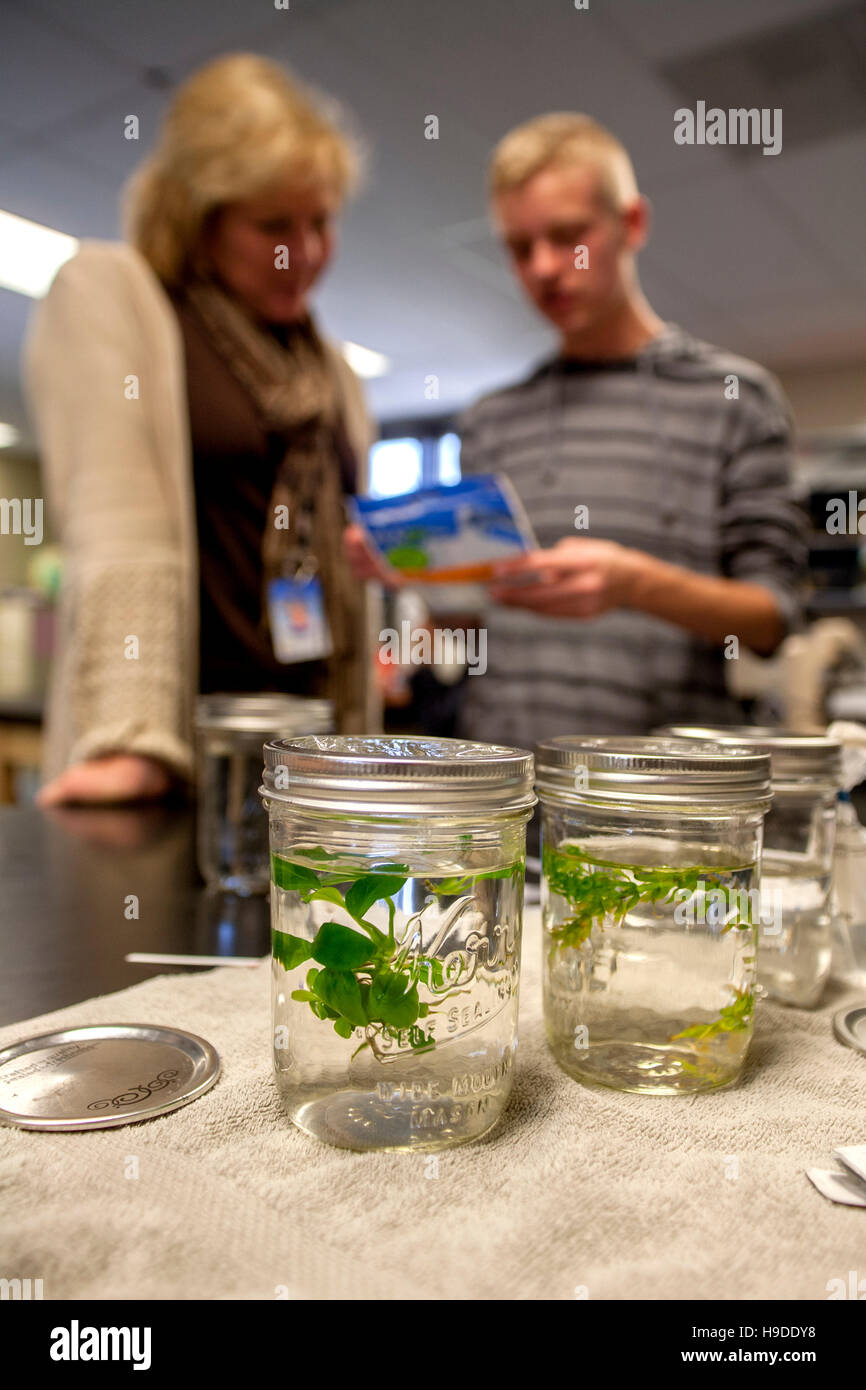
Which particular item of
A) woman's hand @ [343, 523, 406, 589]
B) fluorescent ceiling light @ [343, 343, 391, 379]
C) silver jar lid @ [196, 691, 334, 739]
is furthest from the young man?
fluorescent ceiling light @ [343, 343, 391, 379]

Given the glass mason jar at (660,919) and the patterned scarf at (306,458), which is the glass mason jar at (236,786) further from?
the patterned scarf at (306,458)

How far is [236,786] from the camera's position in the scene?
85 cm

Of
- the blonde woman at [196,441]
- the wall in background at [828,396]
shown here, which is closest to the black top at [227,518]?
the blonde woman at [196,441]

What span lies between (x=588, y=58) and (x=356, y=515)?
7.54ft

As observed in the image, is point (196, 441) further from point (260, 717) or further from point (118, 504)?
point (260, 717)

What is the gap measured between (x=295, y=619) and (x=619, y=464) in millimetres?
602

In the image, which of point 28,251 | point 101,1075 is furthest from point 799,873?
point 28,251

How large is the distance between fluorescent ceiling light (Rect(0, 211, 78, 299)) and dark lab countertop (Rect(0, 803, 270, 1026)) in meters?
3.58

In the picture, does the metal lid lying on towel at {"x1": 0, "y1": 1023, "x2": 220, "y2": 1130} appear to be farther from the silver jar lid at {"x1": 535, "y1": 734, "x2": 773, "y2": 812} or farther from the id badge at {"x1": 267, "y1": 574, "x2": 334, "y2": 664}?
the id badge at {"x1": 267, "y1": 574, "x2": 334, "y2": 664}

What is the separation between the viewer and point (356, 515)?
1301 millimetres

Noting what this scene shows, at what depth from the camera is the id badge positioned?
1.46 metres

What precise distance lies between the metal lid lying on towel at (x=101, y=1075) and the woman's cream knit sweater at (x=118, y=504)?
29.2 inches

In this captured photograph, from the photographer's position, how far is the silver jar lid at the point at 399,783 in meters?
0.40
